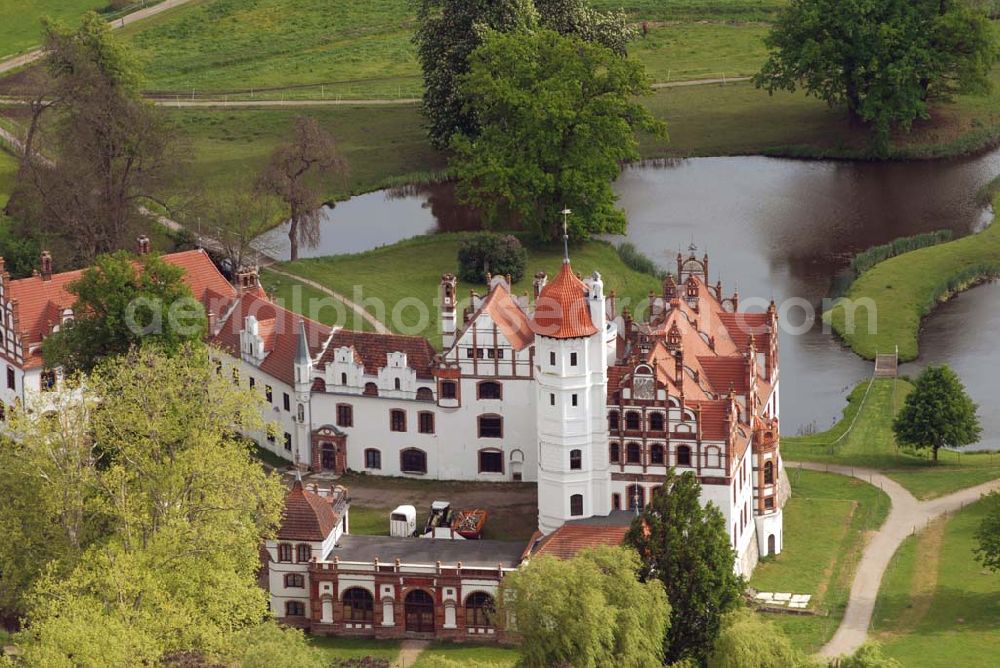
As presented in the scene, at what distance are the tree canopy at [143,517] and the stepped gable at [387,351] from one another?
544 inches

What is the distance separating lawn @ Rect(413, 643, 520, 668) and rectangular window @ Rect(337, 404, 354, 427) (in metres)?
24.2

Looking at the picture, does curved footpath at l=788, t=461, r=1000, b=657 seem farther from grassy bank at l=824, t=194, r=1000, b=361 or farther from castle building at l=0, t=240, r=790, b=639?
grassy bank at l=824, t=194, r=1000, b=361

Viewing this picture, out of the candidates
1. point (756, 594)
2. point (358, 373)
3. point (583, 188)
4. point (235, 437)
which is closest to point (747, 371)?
point (756, 594)

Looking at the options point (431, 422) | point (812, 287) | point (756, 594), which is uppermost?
point (812, 287)

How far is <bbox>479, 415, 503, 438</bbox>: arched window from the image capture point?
145875 mm

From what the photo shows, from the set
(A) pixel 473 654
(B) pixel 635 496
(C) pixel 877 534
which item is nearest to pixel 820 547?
(C) pixel 877 534

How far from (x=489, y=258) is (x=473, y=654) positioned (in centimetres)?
6327

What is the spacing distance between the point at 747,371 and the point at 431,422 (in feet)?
70.9

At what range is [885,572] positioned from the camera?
444 ft

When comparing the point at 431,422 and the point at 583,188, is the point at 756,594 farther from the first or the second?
the point at 583,188

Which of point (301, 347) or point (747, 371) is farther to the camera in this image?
point (301, 347)

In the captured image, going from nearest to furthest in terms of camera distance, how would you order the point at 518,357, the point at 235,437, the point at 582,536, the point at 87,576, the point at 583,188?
1. the point at 87,576
2. the point at 582,536
3. the point at 518,357
4. the point at 235,437
5. the point at 583,188

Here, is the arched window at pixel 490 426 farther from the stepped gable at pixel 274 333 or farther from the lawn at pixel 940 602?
the lawn at pixel 940 602

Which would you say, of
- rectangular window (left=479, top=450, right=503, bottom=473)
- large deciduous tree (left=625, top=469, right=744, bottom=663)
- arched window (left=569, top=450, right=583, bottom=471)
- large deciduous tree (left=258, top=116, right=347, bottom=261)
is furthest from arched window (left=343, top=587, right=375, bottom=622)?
large deciduous tree (left=258, top=116, right=347, bottom=261)
